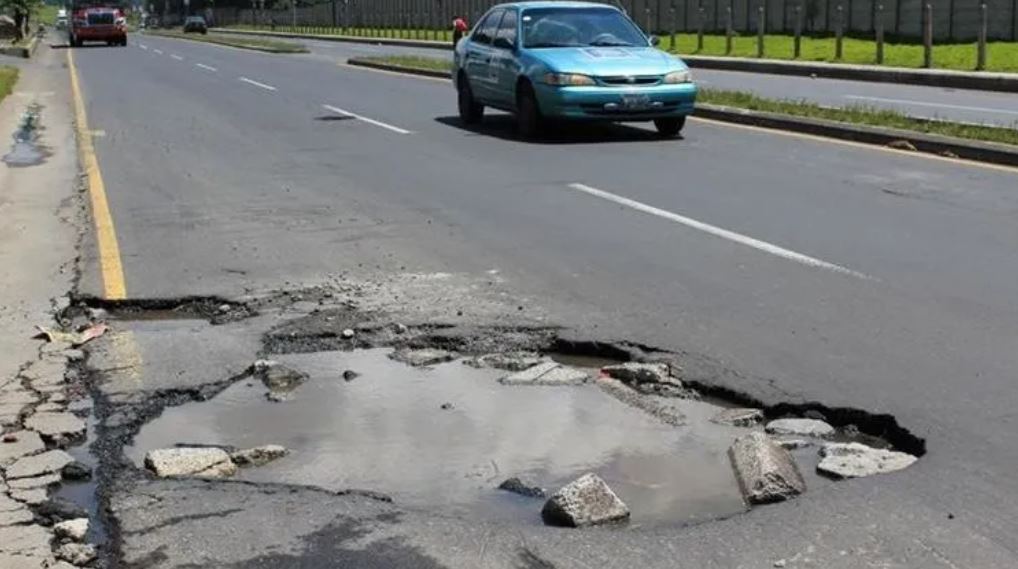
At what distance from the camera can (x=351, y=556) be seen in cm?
411

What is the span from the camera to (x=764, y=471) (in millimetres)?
4711

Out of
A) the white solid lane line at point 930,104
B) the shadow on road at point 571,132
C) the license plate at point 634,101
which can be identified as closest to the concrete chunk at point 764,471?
the license plate at point 634,101

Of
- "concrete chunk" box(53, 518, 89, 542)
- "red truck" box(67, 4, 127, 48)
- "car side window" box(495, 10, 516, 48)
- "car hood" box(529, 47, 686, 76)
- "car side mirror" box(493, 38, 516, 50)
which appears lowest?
"concrete chunk" box(53, 518, 89, 542)

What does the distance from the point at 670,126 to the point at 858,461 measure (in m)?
11.5

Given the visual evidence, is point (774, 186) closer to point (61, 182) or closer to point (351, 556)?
point (61, 182)

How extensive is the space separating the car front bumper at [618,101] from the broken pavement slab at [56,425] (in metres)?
10.5

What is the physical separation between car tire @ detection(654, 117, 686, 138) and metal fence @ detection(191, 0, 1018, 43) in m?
15.5

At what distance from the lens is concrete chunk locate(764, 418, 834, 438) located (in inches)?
209

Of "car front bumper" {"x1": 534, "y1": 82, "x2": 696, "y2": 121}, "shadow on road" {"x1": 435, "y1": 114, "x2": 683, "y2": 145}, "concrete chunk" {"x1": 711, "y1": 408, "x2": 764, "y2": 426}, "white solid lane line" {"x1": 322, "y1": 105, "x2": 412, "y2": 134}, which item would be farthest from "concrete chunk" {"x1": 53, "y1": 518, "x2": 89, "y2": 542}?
"white solid lane line" {"x1": 322, "y1": 105, "x2": 412, "y2": 134}

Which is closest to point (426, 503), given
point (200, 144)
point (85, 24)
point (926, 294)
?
point (926, 294)

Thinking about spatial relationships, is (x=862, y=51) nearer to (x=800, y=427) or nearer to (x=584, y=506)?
(x=800, y=427)

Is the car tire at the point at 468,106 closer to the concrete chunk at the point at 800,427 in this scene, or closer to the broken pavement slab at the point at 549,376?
the broken pavement slab at the point at 549,376

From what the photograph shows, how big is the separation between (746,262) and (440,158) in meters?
6.69

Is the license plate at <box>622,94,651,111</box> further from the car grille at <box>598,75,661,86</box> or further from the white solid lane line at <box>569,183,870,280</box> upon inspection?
the white solid lane line at <box>569,183,870,280</box>
